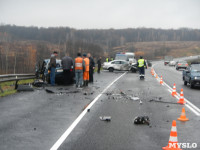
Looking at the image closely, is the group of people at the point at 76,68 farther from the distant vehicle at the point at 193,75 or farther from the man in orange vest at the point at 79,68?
the distant vehicle at the point at 193,75

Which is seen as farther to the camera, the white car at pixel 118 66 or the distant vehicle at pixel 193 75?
the white car at pixel 118 66

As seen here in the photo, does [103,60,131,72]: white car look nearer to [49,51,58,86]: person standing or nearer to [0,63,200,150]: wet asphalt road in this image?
[49,51,58,86]: person standing

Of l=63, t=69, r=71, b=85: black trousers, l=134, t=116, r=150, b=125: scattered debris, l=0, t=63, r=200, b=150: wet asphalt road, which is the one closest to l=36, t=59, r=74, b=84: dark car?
l=63, t=69, r=71, b=85: black trousers

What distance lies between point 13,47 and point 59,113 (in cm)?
9055

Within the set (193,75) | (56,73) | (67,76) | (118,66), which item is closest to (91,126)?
(67,76)

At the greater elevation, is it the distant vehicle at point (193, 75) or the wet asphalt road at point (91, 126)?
the distant vehicle at point (193, 75)

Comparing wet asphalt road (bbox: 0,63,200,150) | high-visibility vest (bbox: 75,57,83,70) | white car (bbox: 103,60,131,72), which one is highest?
high-visibility vest (bbox: 75,57,83,70)

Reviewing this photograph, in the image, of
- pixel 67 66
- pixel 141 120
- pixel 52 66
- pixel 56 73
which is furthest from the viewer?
pixel 56 73

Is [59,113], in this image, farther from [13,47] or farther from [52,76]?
[13,47]

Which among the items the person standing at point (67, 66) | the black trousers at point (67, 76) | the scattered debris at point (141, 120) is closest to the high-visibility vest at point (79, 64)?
the person standing at point (67, 66)

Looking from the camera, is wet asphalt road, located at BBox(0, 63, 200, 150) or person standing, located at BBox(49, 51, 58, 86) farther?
person standing, located at BBox(49, 51, 58, 86)

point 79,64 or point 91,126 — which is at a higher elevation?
point 79,64

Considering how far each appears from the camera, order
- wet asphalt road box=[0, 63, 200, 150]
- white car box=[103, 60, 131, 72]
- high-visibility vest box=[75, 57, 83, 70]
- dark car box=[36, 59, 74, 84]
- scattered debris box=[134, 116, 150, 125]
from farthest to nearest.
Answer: white car box=[103, 60, 131, 72] → dark car box=[36, 59, 74, 84] → high-visibility vest box=[75, 57, 83, 70] → scattered debris box=[134, 116, 150, 125] → wet asphalt road box=[0, 63, 200, 150]

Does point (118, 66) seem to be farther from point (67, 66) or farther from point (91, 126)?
point (91, 126)
